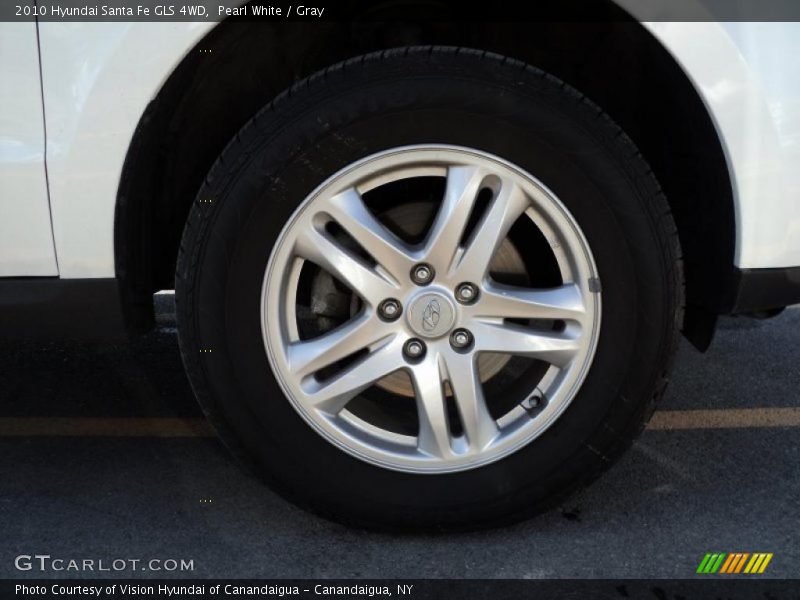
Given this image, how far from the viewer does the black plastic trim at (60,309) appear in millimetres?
2121

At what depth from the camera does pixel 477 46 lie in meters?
2.43

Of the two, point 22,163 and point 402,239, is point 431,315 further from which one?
point 22,163

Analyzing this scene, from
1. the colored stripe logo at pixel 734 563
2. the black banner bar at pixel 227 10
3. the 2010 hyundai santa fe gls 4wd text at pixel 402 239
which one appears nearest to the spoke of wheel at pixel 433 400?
the 2010 hyundai santa fe gls 4wd text at pixel 402 239

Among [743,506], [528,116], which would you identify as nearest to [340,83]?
[528,116]

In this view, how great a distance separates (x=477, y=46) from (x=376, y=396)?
Answer: 2.93 feet

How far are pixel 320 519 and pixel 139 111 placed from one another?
101cm

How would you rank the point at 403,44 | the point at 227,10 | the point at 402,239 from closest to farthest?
the point at 227,10 → the point at 402,239 → the point at 403,44

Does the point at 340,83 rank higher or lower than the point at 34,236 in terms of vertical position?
higher

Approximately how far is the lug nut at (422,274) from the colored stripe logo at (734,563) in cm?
84

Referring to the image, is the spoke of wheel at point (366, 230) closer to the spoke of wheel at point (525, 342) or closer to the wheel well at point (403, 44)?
the spoke of wheel at point (525, 342)

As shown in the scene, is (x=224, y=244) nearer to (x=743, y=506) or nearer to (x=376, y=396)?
(x=376, y=396)

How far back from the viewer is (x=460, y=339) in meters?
2.15
